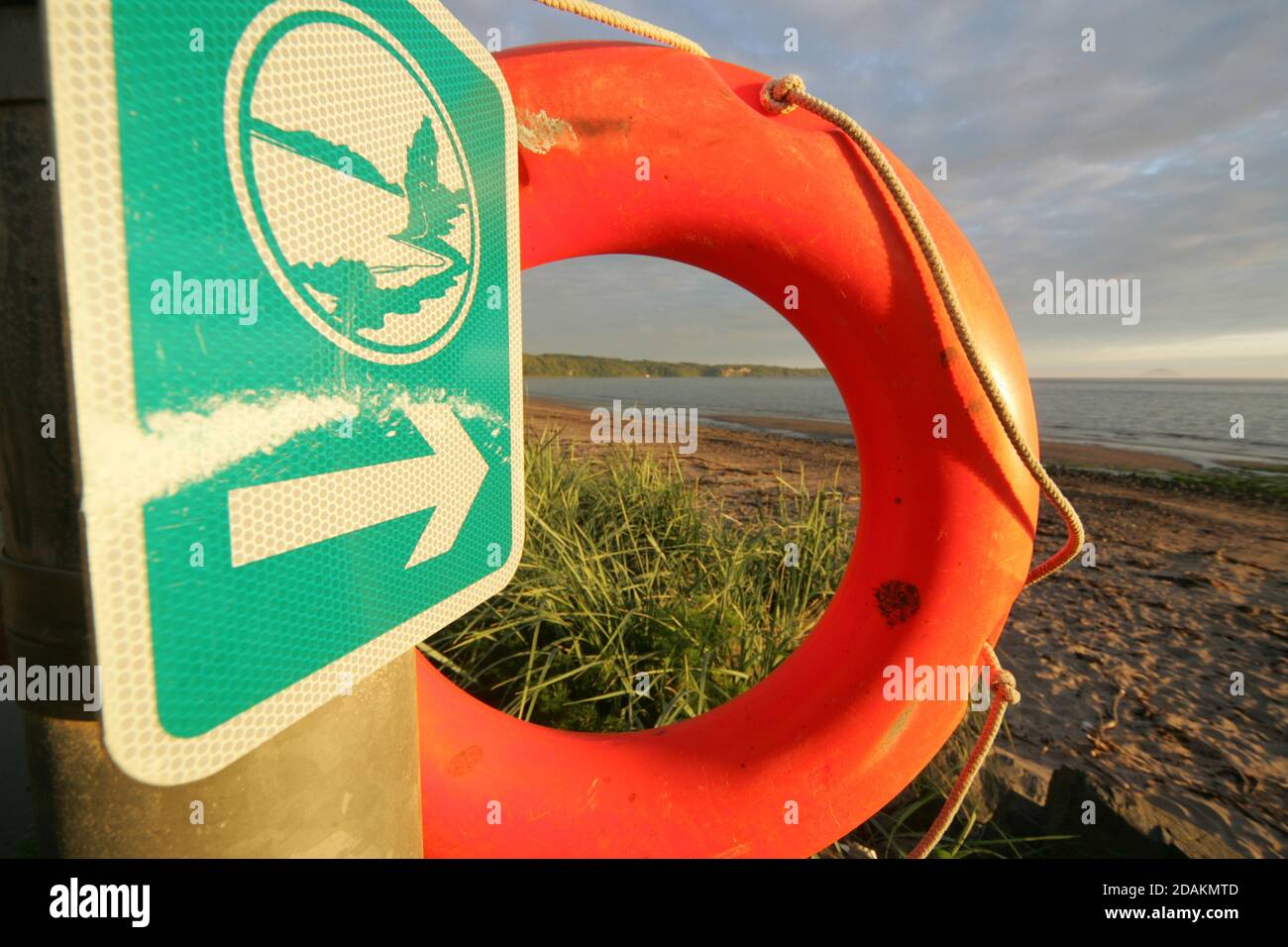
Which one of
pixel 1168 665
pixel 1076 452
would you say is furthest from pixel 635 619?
pixel 1076 452

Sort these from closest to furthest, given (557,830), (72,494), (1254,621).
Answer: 1. (72,494)
2. (557,830)
3. (1254,621)

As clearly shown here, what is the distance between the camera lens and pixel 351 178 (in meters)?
0.49

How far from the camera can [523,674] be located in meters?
1.70

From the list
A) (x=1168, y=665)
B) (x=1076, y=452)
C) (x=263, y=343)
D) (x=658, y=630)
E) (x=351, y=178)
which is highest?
(x=351, y=178)

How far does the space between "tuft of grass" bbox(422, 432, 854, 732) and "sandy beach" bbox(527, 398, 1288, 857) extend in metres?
0.71

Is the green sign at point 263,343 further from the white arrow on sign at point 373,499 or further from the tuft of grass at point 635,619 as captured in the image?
the tuft of grass at point 635,619

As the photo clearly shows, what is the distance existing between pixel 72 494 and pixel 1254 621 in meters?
4.11

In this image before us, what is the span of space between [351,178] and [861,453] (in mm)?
997

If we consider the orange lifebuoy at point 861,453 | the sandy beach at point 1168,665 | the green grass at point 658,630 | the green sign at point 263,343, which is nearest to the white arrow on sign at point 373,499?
the green sign at point 263,343

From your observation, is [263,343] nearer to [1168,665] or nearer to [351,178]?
[351,178]

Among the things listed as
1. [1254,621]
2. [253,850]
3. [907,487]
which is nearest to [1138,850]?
[907,487]

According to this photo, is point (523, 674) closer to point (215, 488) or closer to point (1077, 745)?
point (215, 488)

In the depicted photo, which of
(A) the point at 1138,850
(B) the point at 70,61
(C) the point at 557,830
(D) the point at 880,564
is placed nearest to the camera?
(B) the point at 70,61

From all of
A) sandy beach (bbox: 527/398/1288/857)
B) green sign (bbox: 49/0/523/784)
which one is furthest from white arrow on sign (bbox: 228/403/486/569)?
sandy beach (bbox: 527/398/1288/857)
